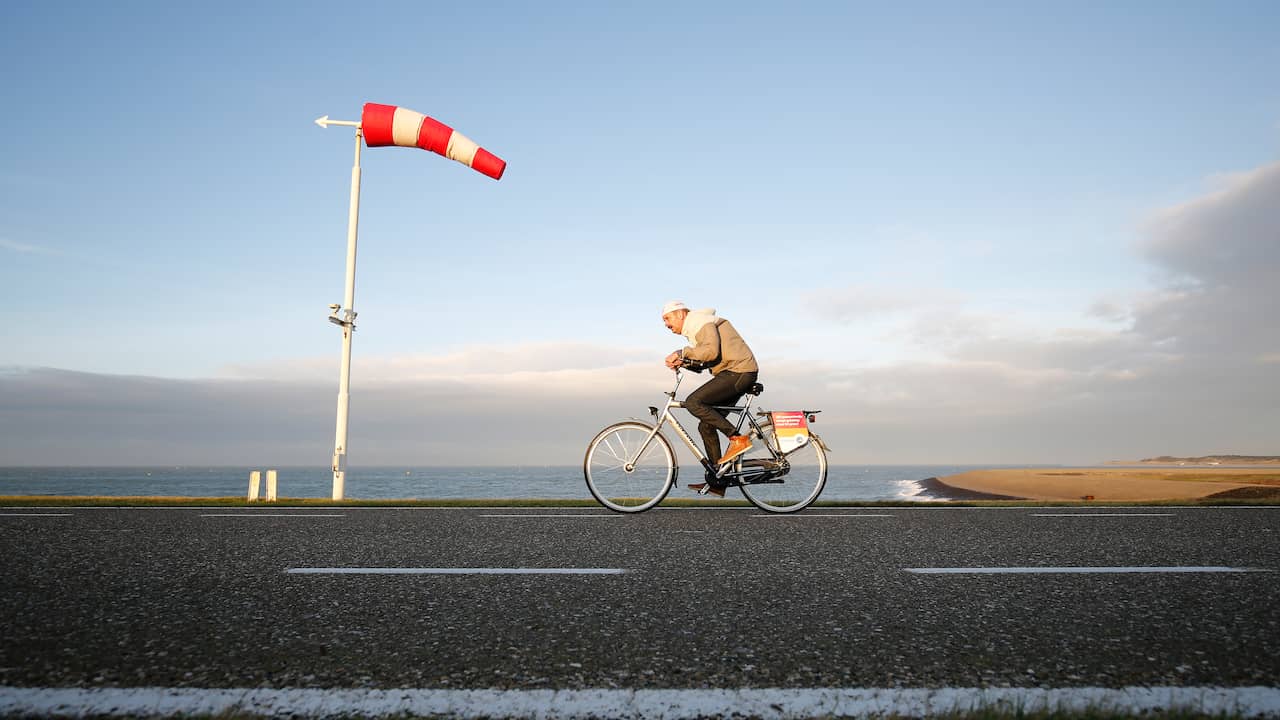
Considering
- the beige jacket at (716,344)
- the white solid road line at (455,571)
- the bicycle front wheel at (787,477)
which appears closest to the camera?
the white solid road line at (455,571)

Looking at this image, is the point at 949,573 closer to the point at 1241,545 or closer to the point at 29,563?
the point at 1241,545

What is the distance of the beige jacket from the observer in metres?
7.39

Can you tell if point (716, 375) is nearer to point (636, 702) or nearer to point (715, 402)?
point (715, 402)

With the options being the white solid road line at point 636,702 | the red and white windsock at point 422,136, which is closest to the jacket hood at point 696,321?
the white solid road line at point 636,702

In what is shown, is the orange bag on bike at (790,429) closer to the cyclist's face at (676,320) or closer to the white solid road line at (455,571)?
the cyclist's face at (676,320)

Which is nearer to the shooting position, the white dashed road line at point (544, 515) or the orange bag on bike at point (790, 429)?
the white dashed road line at point (544, 515)

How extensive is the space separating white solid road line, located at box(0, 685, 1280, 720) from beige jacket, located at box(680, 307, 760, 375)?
551 cm

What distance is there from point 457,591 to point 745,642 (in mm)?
1383

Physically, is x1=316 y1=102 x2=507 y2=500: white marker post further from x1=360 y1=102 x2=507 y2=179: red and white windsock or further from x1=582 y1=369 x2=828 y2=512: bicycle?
x1=582 y1=369 x2=828 y2=512: bicycle

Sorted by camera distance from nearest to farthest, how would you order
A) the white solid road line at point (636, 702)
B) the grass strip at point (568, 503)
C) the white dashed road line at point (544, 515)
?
the white solid road line at point (636, 702) < the white dashed road line at point (544, 515) < the grass strip at point (568, 503)

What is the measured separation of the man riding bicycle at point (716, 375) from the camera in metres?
7.46

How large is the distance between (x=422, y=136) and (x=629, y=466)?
9656mm

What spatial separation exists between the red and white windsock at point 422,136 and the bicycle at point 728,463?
9.13 m

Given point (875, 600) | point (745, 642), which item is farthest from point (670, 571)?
point (745, 642)
